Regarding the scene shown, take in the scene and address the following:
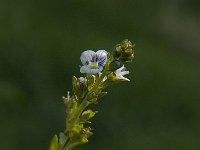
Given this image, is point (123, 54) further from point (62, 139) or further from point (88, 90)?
point (62, 139)

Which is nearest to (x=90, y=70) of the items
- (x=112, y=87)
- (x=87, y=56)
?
(x=87, y=56)

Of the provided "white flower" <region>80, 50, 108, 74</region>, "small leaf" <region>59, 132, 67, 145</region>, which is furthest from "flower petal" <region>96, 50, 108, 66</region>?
"small leaf" <region>59, 132, 67, 145</region>

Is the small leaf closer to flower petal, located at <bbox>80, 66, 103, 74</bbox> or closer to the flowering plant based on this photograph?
the flowering plant

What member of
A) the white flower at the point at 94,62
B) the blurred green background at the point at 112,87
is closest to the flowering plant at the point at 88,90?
the white flower at the point at 94,62

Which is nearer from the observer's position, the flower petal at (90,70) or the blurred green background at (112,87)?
the flower petal at (90,70)

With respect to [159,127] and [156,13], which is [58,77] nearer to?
[159,127]

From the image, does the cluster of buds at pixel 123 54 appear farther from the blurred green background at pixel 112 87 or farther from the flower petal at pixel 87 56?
the blurred green background at pixel 112 87
